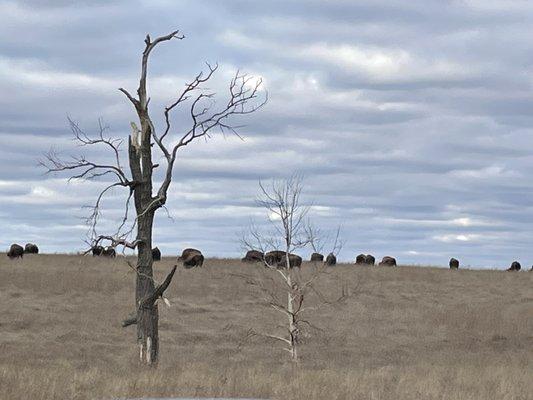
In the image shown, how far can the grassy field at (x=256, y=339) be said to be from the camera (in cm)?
1783

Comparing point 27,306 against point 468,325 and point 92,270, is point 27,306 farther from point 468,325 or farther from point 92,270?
point 468,325

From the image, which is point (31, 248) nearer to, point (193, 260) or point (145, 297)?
point (193, 260)

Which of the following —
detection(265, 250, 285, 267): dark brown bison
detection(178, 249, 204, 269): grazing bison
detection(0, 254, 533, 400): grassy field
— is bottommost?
detection(0, 254, 533, 400): grassy field

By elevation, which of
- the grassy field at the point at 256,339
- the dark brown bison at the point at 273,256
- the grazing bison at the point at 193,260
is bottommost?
the grassy field at the point at 256,339

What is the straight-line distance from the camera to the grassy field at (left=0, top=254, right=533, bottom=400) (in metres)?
17.8

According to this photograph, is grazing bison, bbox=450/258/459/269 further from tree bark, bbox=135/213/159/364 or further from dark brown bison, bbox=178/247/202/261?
tree bark, bbox=135/213/159/364

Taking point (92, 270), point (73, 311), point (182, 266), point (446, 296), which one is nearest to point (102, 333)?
point (73, 311)

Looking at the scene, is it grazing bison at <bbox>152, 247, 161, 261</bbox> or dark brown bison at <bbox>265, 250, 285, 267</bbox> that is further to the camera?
grazing bison at <bbox>152, 247, 161, 261</bbox>

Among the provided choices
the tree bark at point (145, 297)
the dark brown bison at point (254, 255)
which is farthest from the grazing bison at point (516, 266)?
the tree bark at point (145, 297)

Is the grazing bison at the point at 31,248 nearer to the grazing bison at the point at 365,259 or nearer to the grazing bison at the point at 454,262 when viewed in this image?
the grazing bison at the point at 365,259

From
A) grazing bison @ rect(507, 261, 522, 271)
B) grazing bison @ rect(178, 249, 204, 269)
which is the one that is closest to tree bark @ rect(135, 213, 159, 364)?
grazing bison @ rect(178, 249, 204, 269)

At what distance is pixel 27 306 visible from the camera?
150 ft

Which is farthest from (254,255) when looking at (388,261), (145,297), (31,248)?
(388,261)

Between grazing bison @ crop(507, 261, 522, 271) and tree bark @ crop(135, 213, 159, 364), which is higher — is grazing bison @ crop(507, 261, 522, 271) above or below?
above
